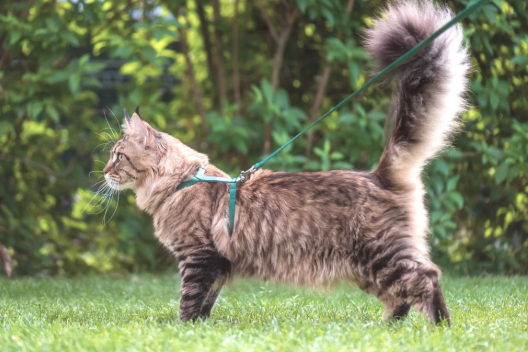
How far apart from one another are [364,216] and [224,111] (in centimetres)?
295

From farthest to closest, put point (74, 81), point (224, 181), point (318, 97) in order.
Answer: point (318, 97), point (74, 81), point (224, 181)

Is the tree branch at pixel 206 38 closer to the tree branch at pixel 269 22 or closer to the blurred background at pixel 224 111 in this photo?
the blurred background at pixel 224 111

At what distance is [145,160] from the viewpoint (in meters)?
3.50

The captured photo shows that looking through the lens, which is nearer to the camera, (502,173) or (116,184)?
(116,184)

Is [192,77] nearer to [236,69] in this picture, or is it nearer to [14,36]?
[236,69]

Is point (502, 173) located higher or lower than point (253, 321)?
higher

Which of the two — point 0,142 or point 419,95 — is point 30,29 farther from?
point 419,95

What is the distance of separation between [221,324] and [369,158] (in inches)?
111

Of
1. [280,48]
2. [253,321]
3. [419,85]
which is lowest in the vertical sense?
[253,321]

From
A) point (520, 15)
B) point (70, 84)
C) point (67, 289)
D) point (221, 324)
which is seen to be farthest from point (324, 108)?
point (221, 324)

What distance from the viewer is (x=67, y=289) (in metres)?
4.79

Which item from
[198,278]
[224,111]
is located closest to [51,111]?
[224,111]

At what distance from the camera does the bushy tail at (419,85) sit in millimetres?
3064

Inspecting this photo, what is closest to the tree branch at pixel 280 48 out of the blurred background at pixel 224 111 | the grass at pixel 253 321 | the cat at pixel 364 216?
the blurred background at pixel 224 111
